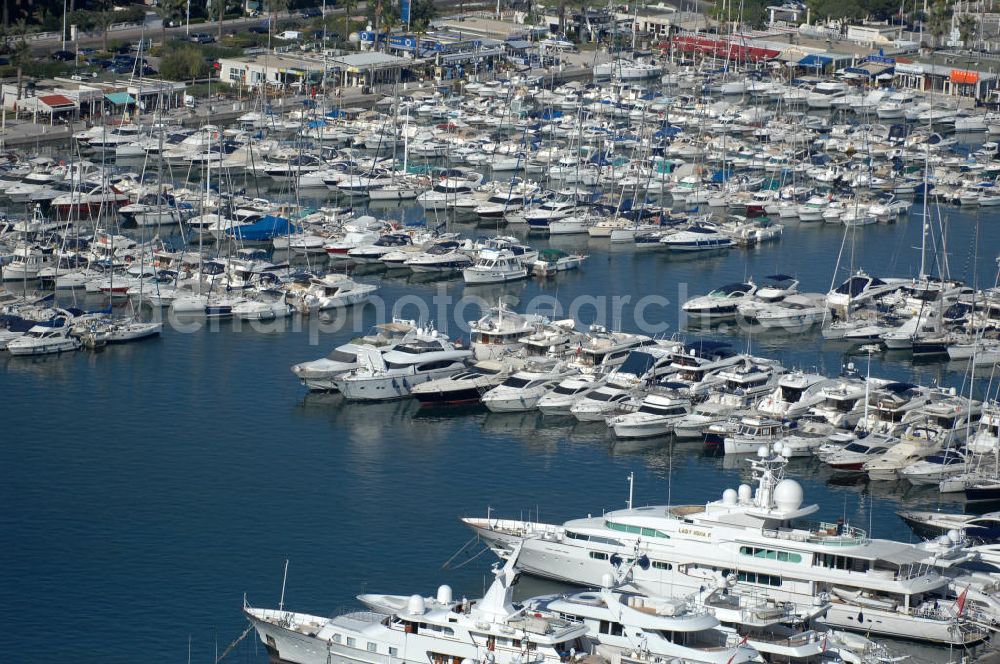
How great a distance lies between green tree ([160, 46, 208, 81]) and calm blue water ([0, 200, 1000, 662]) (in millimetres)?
49659

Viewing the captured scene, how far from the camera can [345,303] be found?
7612cm

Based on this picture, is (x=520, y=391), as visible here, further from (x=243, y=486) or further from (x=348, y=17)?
(x=348, y=17)

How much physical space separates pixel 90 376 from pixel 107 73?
55.3m

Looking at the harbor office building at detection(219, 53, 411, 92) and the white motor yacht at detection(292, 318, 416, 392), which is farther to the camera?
the harbor office building at detection(219, 53, 411, 92)

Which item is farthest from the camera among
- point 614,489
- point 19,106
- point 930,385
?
point 19,106

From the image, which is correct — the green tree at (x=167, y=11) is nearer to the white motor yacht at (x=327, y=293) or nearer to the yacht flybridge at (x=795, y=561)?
the white motor yacht at (x=327, y=293)

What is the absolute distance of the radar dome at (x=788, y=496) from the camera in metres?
45.4

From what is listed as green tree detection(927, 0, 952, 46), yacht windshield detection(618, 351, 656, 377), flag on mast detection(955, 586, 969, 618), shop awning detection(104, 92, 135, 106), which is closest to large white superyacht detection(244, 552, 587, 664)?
flag on mast detection(955, 586, 969, 618)

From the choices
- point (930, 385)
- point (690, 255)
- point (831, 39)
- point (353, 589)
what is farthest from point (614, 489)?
point (831, 39)

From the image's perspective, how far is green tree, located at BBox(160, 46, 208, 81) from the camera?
119562 millimetres

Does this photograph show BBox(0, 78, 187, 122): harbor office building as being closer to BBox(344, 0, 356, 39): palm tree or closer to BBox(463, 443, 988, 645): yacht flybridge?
BBox(344, 0, 356, 39): palm tree

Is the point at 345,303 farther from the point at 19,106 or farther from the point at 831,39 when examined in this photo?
the point at 831,39

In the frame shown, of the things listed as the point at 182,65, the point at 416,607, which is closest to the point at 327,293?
the point at 416,607

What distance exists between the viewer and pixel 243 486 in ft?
185
